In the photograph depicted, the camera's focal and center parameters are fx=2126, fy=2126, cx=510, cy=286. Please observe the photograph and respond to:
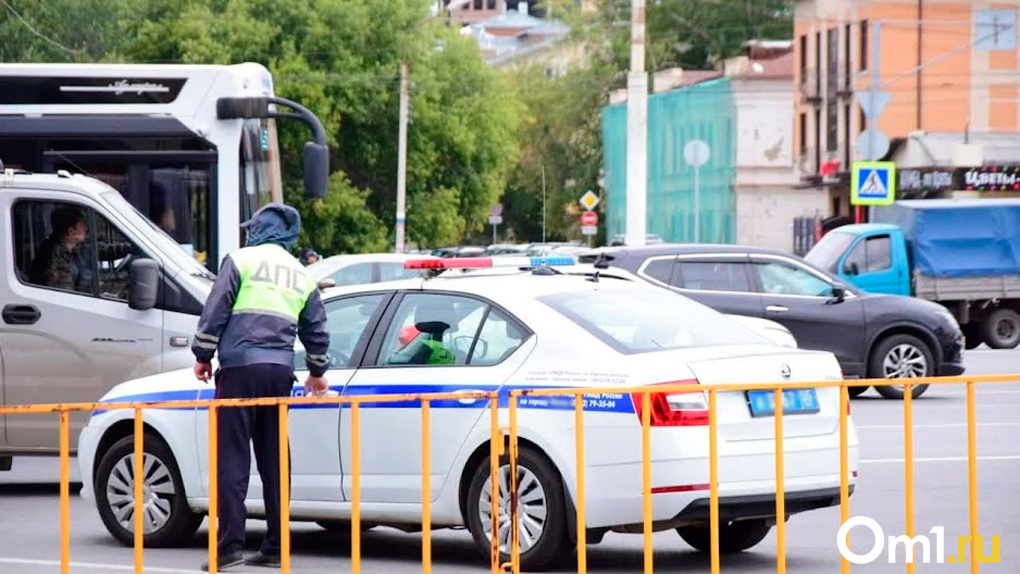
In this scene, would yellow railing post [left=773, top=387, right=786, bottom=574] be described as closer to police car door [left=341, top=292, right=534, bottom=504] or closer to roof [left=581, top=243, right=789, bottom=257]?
police car door [left=341, top=292, right=534, bottom=504]

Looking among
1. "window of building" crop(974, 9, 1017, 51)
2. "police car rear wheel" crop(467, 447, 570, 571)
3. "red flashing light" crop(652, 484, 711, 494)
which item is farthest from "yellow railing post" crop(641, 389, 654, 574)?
"window of building" crop(974, 9, 1017, 51)

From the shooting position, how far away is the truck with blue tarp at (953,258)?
3119 centimetres

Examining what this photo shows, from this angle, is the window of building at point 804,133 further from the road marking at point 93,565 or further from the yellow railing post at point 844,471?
the yellow railing post at point 844,471

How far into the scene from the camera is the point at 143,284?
14.0 metres

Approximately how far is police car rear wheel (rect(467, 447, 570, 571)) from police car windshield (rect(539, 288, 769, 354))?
725 mm

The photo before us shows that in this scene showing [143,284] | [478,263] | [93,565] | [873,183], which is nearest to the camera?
[93,565]

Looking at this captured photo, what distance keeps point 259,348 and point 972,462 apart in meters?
3.40

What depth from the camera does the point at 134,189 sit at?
60.8ft

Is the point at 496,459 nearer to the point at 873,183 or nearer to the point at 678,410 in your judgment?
Result: the point at 678,410

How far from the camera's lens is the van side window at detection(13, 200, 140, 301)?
560 inches

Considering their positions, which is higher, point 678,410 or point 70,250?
point 70,250

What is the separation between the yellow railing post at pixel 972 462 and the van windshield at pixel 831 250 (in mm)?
22005

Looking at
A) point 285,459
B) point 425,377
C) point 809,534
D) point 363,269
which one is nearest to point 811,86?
point 363,269

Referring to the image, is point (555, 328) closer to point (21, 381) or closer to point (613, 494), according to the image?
point (613, 494)
